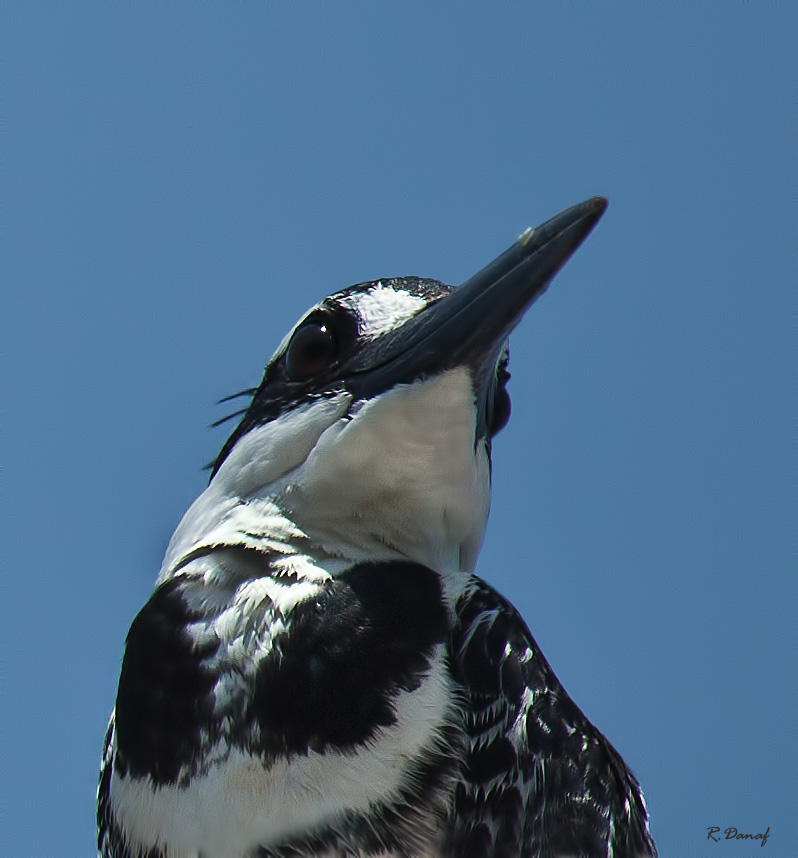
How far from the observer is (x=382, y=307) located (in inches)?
98.5

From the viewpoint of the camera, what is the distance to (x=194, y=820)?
1942 millimetres

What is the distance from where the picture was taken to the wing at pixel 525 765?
1922 millimetres

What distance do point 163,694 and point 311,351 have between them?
2.76 ft

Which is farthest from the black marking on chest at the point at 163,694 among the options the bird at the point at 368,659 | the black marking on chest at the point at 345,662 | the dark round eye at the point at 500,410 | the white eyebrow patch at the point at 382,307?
the dark round eye at the point at 500,410

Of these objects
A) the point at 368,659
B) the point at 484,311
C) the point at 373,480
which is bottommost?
the point at 368,659

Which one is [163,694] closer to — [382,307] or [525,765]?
[525,765]

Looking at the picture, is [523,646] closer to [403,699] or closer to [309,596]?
[403,699]

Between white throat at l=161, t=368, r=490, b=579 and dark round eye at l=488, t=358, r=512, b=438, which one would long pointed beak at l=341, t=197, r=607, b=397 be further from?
dark round eye at l=488, t=358, r=512, b=438

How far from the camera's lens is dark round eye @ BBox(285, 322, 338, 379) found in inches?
98.0

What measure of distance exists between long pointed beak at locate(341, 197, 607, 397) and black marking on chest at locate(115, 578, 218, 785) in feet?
1.99

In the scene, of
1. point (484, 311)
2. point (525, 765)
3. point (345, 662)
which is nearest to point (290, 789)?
point (345, 662)

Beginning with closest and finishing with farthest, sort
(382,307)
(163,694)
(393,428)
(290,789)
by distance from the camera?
1. (290,789)
2. (163,694)
3. (393,428)
4. (382,307)

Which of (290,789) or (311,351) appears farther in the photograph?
(311,351)

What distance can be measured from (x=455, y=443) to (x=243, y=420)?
658 mm
